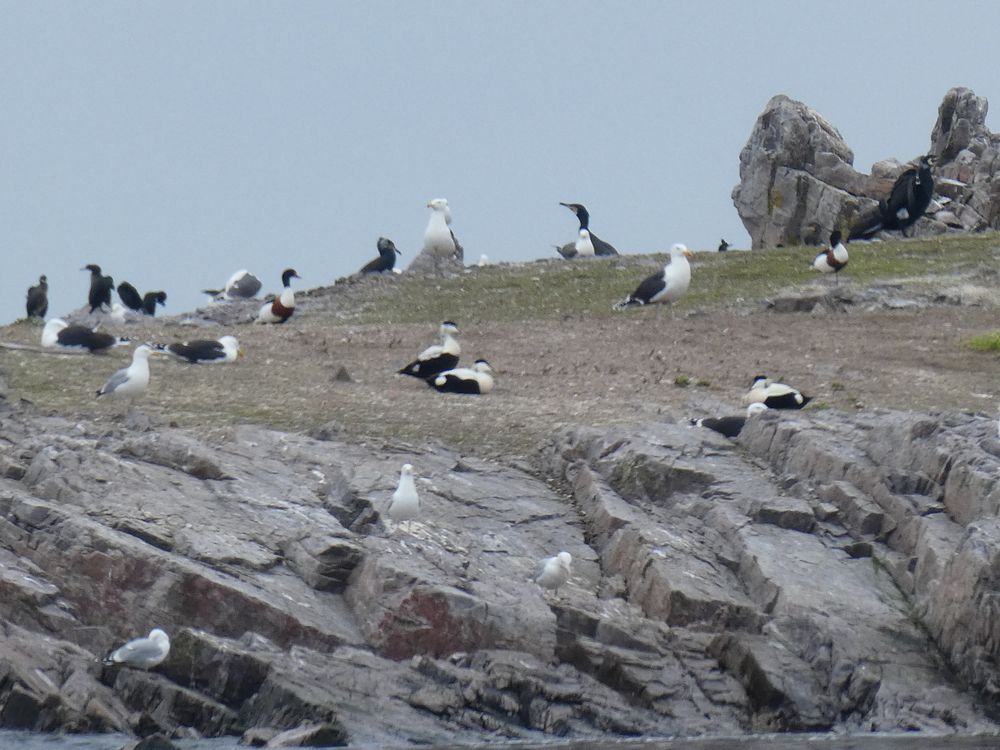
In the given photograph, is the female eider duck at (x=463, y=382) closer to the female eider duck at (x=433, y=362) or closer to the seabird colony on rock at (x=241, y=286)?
the female eider duck at (x=433, y=362)

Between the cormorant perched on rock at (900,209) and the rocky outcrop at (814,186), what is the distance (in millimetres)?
3841

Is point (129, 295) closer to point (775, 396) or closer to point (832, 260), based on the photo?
point (832, 260)

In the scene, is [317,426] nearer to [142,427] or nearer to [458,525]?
[142,427]

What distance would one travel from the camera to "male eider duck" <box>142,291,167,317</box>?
37031 mm

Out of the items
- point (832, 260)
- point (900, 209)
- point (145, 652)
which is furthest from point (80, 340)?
point (900, 209)

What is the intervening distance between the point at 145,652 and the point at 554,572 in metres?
3.89

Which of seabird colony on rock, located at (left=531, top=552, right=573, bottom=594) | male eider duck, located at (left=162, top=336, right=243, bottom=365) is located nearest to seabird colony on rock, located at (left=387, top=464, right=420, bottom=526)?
→ seabird colony on rock, located at (left=531, top=552, right=573, bottom=594)

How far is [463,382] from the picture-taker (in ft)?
75.2

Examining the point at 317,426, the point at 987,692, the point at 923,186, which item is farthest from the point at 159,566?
the point at 923,186

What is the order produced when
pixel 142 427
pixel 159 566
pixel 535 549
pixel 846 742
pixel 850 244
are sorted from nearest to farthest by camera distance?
A: pixel 846 742 → pixel 159 566 → pixel 535 549 → pixel 142 427 → pixel 850 244

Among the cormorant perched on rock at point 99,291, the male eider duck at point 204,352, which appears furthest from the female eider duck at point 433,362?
the cormorant perched on rock at point 99,291

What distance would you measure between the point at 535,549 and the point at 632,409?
5.05m

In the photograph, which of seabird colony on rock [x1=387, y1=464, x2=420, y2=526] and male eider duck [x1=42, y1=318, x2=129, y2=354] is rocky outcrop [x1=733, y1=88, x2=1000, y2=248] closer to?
male eider duck [x1=42, y1=318, x2=129, y2=354]

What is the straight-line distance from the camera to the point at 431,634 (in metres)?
14.8
